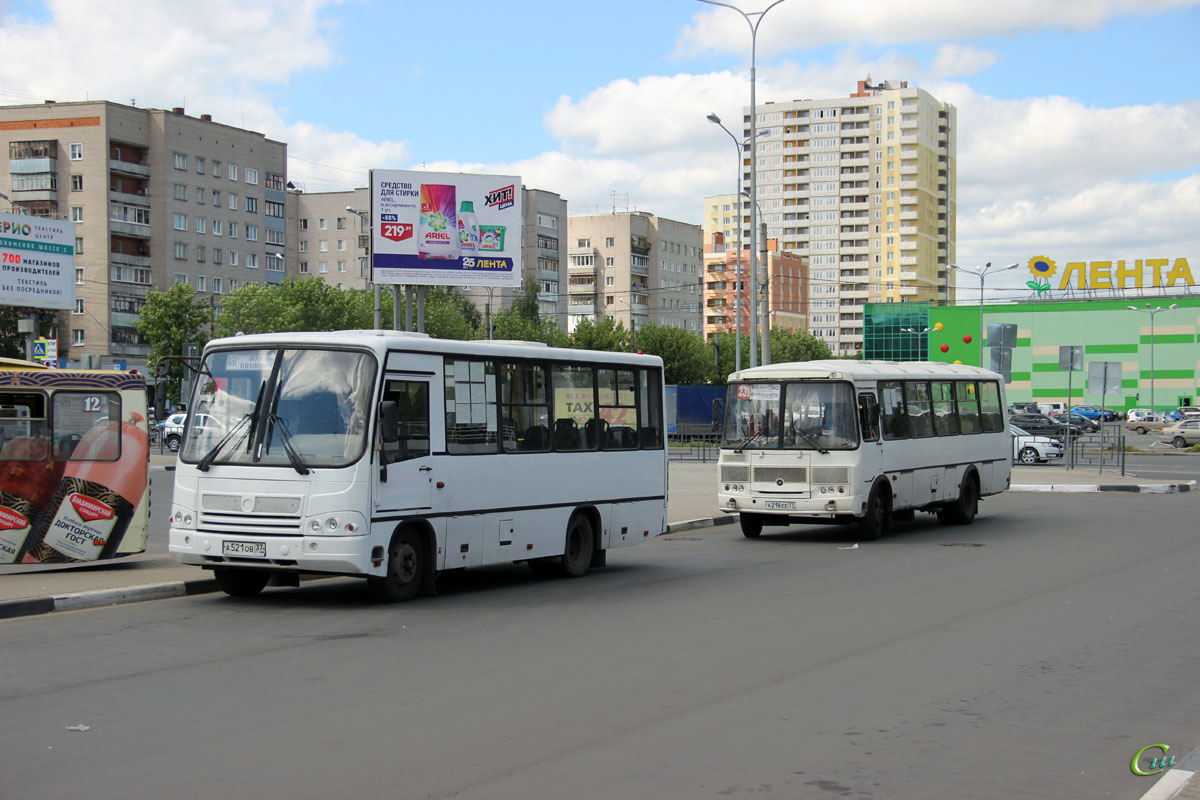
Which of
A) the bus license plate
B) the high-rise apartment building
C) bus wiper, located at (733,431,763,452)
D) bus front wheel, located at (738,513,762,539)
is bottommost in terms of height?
bus front wheel, located at (738,513,762,539)

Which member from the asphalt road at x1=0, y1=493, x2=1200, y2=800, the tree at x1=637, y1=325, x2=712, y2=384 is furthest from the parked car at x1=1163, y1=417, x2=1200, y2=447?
the tree at x1=637, y1=325, x2=712, y2=384

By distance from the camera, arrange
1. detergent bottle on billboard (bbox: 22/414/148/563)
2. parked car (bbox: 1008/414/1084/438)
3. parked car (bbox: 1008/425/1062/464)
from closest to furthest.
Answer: detergent bottle on billboard (bbox: 22/414/148/563)
parked car (bbox: 1008/425/1062/464)
parked car (bbox: 1008/414/1084/438)

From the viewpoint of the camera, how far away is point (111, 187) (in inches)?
3602

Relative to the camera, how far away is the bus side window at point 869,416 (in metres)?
19.7

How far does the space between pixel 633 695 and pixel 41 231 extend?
3059 cm

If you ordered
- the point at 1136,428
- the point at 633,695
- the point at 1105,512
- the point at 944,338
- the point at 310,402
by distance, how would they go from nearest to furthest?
the point at 633,695, the point at 310,402, the point at 1105,512, the point at 1136,428, the point at 944,338

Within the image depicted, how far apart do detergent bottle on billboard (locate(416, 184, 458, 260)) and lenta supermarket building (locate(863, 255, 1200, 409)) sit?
71.0m

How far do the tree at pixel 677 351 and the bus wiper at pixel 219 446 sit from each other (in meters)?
96.0

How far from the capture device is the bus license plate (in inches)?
460

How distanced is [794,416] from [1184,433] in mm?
47470

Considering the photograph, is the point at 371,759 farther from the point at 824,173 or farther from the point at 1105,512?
the point at 824,173

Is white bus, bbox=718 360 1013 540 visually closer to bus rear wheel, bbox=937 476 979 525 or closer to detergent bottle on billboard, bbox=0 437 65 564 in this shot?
bus rear wheel, bbox=937 476 979 525

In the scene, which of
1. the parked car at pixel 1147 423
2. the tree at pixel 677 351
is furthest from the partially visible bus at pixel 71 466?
the tree at pixel 677 351

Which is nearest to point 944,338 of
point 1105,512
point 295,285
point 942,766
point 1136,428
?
point 1136,428
